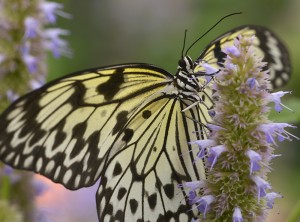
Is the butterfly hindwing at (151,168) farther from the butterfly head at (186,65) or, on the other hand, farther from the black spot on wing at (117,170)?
the butterfly head at (186,65)

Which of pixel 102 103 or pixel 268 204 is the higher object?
pixel 102 103

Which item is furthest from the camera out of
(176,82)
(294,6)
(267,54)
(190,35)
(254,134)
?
(294,6)

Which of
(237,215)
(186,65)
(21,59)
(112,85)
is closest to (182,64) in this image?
(186,65)

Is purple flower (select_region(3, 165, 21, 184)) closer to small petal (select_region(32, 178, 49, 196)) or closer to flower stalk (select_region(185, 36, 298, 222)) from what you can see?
small petal (select_region(32, 178, 49, 196))

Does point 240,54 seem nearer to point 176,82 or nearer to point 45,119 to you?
point 176,82

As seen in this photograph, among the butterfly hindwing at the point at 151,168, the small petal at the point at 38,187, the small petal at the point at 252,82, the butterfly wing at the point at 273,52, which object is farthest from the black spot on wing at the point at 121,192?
the small petal at the point at 252,82

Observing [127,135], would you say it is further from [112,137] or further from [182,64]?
[182,64]

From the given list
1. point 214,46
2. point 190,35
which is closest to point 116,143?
point 214,46

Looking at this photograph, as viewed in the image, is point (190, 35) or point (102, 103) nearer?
point (102, 103)
